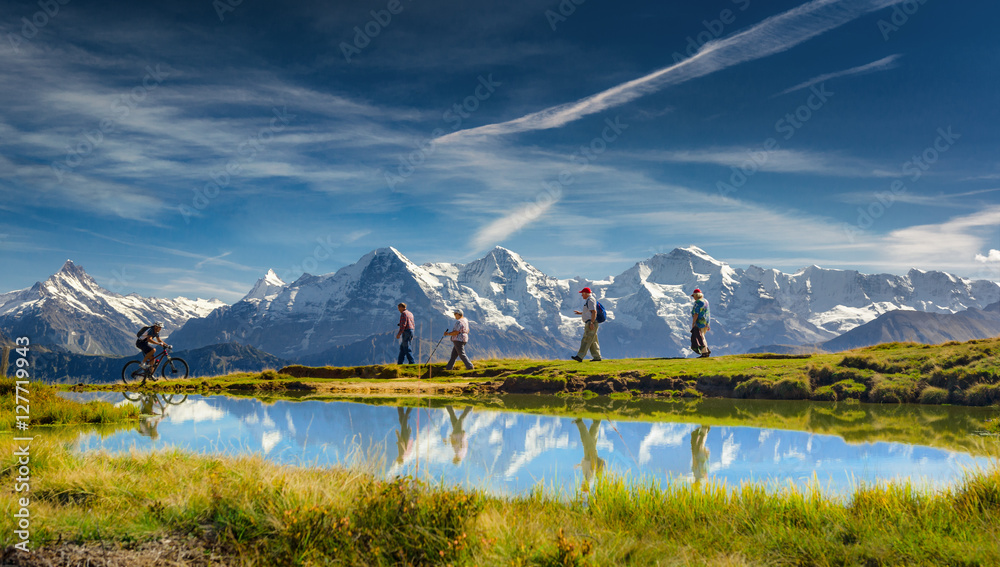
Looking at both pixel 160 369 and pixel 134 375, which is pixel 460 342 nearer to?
pixel 160 369

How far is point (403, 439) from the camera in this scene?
1094 centimetres

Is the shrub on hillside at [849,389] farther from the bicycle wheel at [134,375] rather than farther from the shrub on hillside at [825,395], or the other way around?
the bicycle wheel at [134,375]

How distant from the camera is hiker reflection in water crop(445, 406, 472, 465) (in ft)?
31.9

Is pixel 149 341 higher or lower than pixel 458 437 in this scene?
higher

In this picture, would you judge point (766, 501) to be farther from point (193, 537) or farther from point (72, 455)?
point (72, 455)

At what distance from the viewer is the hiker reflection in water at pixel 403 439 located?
9505mm

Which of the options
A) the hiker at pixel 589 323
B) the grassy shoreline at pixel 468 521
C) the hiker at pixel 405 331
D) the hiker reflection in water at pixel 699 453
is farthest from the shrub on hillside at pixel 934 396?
the hiker at pixel 405 331

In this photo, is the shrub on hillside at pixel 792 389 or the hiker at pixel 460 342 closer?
the shrub on hillside at pixel 792 389

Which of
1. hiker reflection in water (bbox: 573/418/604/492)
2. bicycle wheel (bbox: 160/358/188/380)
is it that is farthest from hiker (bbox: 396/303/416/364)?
hiker reflection in water (bbox: 573/418/604/492)

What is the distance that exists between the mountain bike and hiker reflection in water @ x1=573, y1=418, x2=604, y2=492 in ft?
57.5

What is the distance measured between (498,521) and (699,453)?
17.7 ft

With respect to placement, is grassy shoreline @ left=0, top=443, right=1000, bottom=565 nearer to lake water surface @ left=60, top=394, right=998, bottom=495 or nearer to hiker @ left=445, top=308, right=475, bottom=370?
lake water surface @ left=60, top=394, right=998, bottom=495

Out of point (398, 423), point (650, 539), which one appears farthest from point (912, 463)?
point (398, 423)

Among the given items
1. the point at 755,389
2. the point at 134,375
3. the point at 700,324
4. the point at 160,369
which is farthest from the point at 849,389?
the point at 160,369
